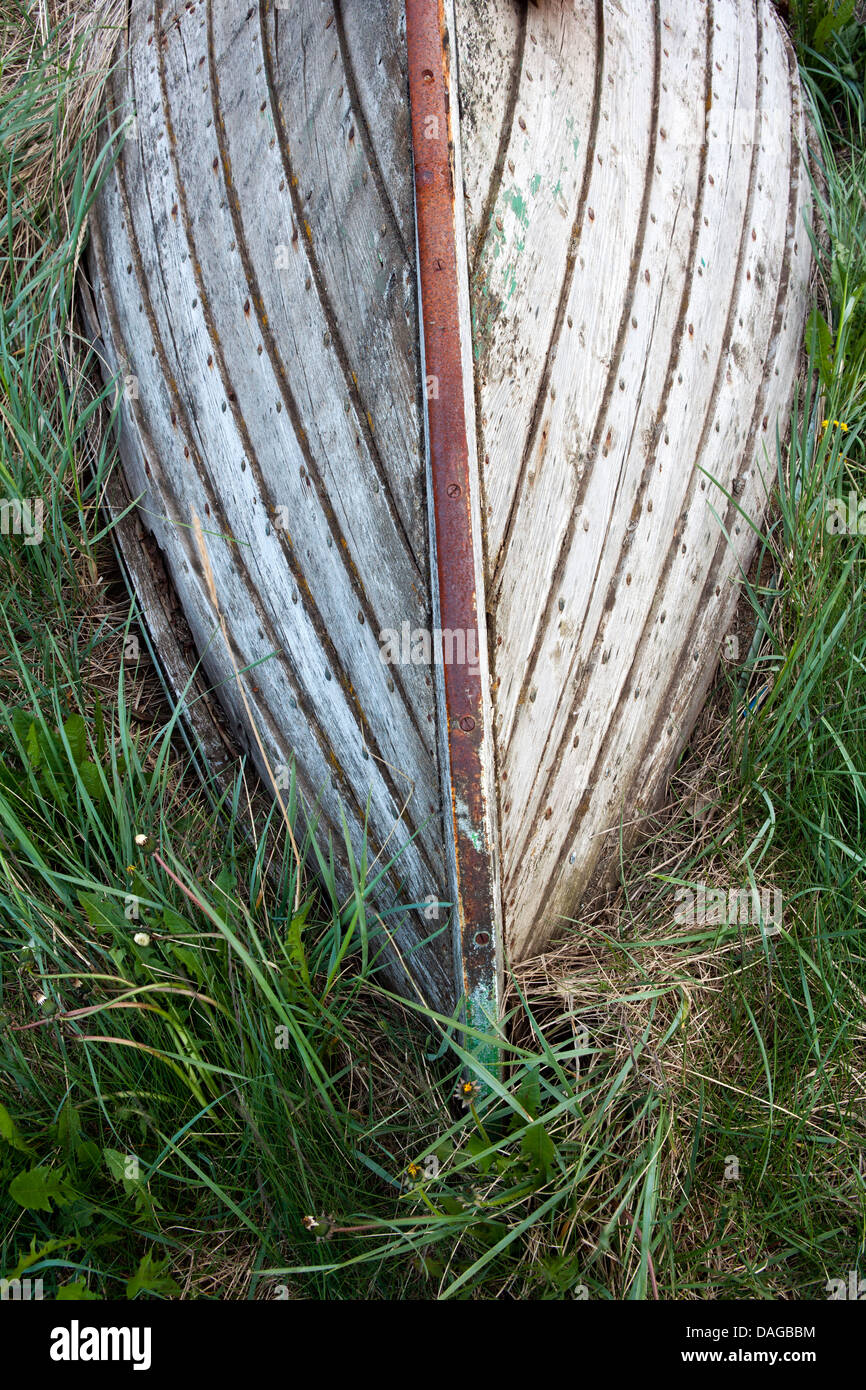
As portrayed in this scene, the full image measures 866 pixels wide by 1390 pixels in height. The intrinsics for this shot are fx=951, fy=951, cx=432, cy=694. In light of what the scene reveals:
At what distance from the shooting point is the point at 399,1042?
1.73 meters

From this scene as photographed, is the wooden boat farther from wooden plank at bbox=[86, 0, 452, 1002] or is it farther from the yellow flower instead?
the yellow flower

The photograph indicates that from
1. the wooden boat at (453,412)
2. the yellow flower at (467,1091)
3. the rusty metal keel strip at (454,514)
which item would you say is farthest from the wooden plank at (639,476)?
the yellow flower at (467,1091)

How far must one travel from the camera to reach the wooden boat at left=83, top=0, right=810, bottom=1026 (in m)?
1.57

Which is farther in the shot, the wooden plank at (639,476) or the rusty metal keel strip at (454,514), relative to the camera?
the wooden plank at (639,476)

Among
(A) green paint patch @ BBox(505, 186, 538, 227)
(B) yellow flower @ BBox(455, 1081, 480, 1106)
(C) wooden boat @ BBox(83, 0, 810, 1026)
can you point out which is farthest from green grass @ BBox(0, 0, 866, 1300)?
(A) green paint patch @ BBox(505, 186, 538, 227)

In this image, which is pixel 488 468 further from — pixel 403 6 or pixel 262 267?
pixel 403 6

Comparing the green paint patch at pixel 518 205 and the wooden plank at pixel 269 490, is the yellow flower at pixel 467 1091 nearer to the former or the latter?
the wooden plank at pixel 269 490

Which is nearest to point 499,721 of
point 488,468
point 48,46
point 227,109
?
point 488,468

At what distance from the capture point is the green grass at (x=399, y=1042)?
60.6 inches

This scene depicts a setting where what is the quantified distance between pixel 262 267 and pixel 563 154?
23.6 inches

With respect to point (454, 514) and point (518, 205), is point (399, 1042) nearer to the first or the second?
point (454, 514)

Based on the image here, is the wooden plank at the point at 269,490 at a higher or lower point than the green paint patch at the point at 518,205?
lower

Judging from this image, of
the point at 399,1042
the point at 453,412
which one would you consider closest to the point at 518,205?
the point at 453,412

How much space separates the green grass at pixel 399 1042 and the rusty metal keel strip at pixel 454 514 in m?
0.20
